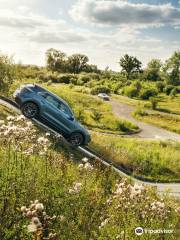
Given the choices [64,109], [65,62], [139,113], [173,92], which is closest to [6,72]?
[64,109]

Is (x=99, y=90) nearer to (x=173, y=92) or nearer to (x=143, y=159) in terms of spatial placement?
(x=173, y=92)

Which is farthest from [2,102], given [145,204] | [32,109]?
[145,204]

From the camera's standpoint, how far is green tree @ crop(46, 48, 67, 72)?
416 ft

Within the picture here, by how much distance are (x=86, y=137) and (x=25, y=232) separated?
15865 millimetres

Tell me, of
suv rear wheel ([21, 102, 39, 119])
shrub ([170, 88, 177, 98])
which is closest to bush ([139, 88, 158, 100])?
shrub ([170, 88, 177, 98])

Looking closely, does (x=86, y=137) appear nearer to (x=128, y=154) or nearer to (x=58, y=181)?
(x=128, y=154)

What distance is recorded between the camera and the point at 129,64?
146 metres

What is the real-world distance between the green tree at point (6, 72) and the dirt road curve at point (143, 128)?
22.9 metres

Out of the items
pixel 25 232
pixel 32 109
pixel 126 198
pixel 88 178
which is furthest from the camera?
pixel 32 109

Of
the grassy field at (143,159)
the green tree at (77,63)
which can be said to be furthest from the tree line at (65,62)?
the grassy field at (143,159)

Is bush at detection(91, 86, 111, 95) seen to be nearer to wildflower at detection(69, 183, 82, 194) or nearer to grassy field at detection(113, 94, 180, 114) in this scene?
grassy field at detection(113, 94, 180, 114)

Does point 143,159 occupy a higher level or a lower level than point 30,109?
lower

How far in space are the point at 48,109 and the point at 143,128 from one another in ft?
135

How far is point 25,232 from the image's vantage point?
243 inches
